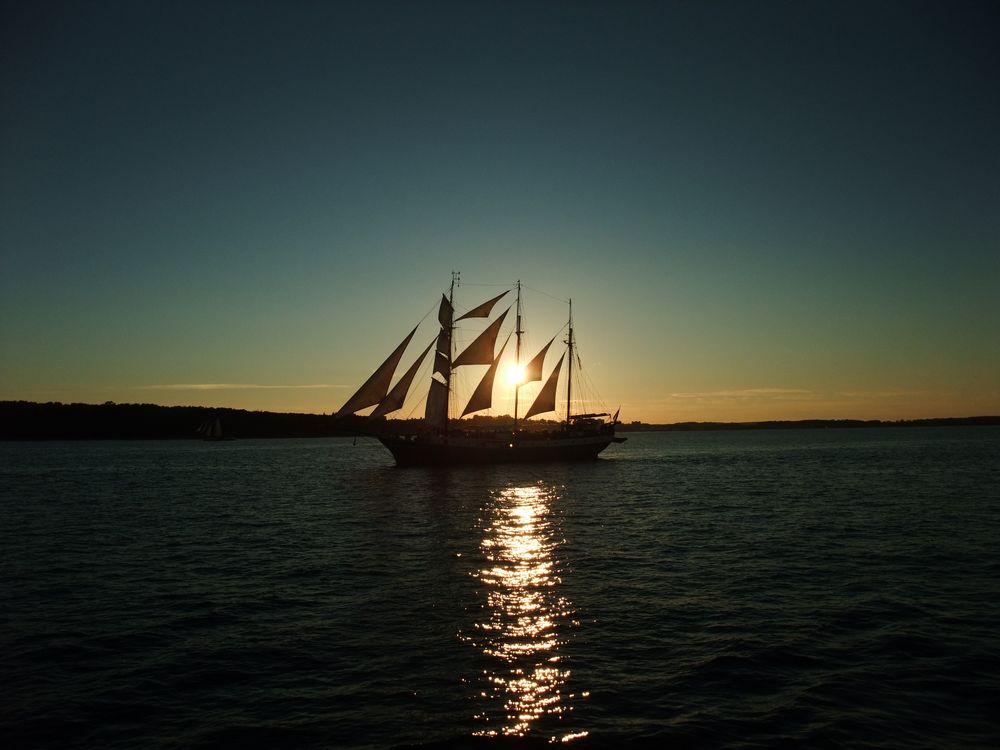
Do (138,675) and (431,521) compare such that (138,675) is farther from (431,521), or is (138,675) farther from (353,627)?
(431,521)

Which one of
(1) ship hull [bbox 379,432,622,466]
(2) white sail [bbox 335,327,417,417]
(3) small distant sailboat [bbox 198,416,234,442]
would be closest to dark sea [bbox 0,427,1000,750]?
(2) white sail [bbox 335,327,417,417]

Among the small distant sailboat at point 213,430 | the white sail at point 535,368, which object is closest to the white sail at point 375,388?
the white sail at point 535,368

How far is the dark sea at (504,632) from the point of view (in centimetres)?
962

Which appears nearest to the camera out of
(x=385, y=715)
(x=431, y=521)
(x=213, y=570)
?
(x=385, y=715)

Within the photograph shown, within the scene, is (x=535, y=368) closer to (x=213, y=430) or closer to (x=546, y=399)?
(x=546, y=399)

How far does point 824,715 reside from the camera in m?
9.88

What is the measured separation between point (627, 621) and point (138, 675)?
32.7 feet

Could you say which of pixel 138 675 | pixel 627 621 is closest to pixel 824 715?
pixel 627 621

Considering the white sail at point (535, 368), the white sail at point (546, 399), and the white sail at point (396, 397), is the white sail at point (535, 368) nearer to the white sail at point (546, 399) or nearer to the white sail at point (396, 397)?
the white sail at point (546, 399)

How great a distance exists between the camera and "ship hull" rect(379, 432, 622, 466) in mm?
69500

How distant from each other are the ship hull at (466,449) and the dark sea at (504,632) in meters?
37.8

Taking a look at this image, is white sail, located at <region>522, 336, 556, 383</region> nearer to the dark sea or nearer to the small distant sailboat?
the dark sea

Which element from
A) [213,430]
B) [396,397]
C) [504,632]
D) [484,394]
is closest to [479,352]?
[484,394]

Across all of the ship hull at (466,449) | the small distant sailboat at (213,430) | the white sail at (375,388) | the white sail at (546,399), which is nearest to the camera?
the white sail at (375,388)
